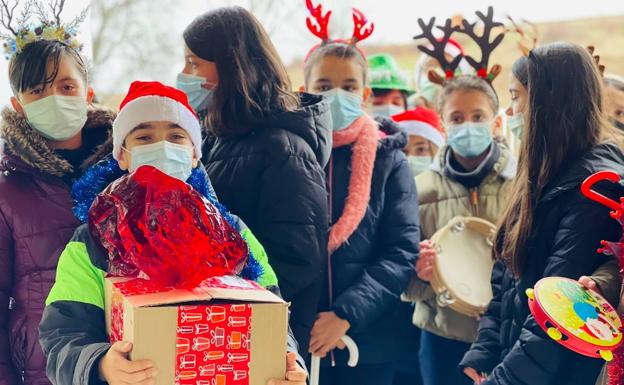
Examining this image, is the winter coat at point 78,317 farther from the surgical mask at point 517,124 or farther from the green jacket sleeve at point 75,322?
the surgical mask at point 517,124

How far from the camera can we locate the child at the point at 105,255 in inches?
56.1

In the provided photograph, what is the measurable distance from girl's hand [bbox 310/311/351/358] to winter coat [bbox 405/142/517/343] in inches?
15.2

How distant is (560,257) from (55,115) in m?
1.35

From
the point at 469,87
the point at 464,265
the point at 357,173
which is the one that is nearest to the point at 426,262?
the point at 464,265

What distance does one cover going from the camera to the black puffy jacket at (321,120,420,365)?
2.46 m

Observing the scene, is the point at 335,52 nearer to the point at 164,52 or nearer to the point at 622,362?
the point at 622,362

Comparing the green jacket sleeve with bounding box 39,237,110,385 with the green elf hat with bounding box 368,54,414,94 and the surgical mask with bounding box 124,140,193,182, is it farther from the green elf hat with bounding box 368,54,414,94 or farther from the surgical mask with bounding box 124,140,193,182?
the green elf hat with bounding box 368,54,414,94

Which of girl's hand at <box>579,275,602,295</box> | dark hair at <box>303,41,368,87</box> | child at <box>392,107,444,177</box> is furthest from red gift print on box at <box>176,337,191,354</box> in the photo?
child at <box>392,107,444,177</box>

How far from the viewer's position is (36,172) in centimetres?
207

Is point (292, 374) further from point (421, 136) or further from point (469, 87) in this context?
point (421, 136)

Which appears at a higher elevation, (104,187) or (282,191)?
(104,187)

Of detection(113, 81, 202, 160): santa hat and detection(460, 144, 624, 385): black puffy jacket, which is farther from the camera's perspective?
detection(460, 144, 624, 385): black puffy jacket

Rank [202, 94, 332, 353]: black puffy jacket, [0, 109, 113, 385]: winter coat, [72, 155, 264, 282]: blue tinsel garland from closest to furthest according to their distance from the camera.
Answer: [72, 155, 264, 282]: blue tinsel garland < [0, 109, 113, 385]: winter coat < [202, 94, 332, 353]: black puffy jacket

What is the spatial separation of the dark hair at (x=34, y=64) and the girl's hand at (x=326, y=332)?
41.4 inches
